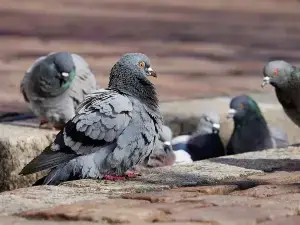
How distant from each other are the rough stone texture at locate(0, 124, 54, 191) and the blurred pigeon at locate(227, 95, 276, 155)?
2386 millimetres

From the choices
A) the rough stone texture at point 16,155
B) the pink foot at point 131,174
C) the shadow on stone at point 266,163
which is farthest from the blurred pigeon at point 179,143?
the pink foot at point 131,174

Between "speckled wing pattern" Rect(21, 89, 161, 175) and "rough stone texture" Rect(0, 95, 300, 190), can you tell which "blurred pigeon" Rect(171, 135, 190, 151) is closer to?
"rough stone texture" Rect(0, 95, 300, 190)

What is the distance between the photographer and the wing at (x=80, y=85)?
30.0 feet

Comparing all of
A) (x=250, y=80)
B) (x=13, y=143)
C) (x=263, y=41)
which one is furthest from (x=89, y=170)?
(x=263, y=41)

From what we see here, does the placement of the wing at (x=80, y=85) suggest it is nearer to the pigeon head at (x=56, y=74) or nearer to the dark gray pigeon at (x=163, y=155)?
the pigeon head at (x=56, y=74)

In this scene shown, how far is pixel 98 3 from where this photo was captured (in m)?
22.3

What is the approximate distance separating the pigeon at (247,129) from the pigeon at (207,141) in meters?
0.14

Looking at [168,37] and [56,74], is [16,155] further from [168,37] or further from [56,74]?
[168,37]

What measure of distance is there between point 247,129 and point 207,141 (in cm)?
40

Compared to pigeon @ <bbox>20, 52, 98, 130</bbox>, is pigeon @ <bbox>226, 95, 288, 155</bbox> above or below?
below

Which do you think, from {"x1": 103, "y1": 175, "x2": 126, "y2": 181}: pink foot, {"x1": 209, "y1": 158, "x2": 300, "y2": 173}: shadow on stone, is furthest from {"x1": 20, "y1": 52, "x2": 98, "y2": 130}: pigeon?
{"x1": 103, "y1": 175, "x2": 126, "y2": 181}: pink foot

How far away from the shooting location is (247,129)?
9.98 m

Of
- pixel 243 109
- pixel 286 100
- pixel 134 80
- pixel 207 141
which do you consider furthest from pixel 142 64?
pixel 243 109

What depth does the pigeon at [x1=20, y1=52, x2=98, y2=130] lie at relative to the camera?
29.8 ft
